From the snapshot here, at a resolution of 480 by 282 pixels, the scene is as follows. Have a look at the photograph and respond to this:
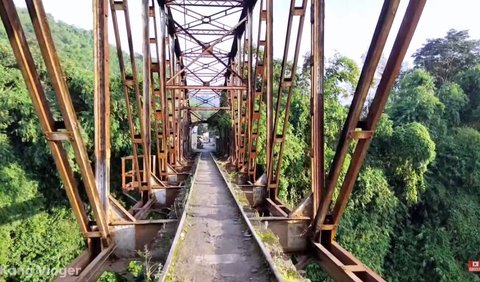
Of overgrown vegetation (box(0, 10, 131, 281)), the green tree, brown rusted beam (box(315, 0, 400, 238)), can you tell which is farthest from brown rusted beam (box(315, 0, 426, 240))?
the green tree

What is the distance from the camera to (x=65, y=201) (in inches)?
744

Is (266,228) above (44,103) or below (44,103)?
below

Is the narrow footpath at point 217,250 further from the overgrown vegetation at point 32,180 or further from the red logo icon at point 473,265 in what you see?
the red logo icon at point 473,265

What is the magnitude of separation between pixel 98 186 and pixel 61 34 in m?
76.8

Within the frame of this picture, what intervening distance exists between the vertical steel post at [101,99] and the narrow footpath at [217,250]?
4.33 ft

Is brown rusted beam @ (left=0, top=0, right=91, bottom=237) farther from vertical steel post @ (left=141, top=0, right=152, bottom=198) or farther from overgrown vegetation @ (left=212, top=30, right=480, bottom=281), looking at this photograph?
overgrown vegetation @ (left=212, top=30, right=480, bottom=281)

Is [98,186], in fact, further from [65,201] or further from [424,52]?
[424,52]

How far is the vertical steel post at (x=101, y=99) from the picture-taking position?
4445 mm

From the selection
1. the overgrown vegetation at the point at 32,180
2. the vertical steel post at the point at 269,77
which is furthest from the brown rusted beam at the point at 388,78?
the overgrown vegetation at the point at 32,180

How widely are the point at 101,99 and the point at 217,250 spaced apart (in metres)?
2.42

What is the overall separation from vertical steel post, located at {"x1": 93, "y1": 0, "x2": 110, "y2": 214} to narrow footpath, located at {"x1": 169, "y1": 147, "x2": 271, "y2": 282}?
1.32m

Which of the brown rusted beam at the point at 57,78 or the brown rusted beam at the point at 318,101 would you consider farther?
the brown rusted beam at the point at 318,101

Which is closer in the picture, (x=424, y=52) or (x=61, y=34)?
(x=424, y=52)

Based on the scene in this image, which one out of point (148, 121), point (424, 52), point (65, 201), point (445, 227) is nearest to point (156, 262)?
point (148, 121)
